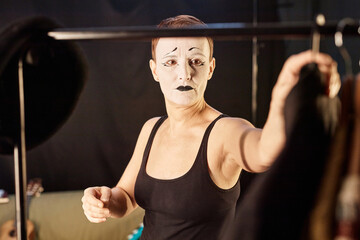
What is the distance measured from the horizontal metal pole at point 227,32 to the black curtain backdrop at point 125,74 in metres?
2.17

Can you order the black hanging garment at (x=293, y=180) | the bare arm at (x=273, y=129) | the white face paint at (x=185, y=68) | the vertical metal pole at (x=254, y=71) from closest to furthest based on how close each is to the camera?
1. the black hanging garment at (x=293, y=180)
2. the bare arm at (x=273, y=129)
3. the white face paint at (x=185, y=68)
4. the vertical metal pole at (x=254, y=71)

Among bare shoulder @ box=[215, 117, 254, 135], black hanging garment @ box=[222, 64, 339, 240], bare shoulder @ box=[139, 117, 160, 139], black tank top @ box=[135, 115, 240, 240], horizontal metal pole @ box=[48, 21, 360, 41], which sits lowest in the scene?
black tank top @ box=[135, 115, 240, 240]

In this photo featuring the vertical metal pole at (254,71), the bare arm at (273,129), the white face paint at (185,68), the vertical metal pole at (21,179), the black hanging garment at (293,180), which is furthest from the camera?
the vertical metal pole at (254,71)

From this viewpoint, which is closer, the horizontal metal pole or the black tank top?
the horizontal metal pole

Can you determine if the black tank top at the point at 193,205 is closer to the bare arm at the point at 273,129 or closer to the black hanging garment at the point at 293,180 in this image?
the bare arm at the point at 273,129

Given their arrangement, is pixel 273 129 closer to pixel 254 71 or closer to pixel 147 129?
pixel 147 129

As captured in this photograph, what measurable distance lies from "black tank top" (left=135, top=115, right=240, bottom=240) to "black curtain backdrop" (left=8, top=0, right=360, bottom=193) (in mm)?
1705

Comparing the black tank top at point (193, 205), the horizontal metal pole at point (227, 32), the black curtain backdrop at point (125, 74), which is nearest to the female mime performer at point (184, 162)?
the black tank top at point (193, 205)

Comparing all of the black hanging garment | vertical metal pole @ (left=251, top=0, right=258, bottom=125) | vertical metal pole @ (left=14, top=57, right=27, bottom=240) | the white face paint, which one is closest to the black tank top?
the white face paint

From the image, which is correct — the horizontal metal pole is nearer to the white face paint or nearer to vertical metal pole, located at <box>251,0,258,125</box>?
the white face paint

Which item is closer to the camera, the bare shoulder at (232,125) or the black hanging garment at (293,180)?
the black hanging garment at (293,180)

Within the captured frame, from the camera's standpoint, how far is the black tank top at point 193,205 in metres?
1.13

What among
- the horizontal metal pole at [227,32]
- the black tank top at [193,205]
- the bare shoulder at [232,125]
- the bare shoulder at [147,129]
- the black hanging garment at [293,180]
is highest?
the horizontal metal pole at [227,32]

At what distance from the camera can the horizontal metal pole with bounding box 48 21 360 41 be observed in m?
0.58
